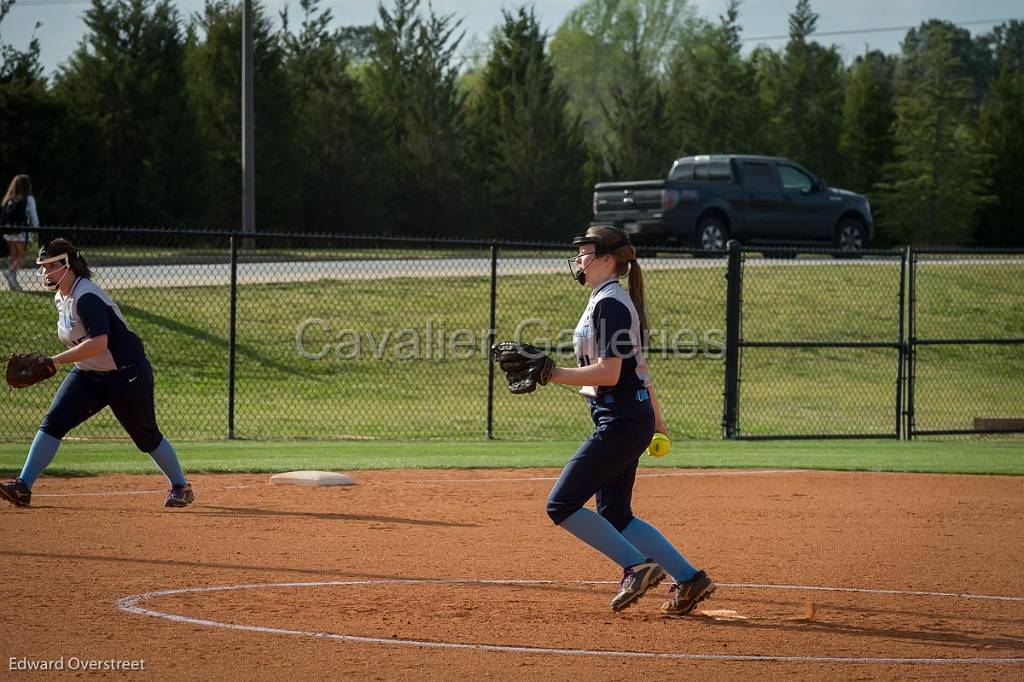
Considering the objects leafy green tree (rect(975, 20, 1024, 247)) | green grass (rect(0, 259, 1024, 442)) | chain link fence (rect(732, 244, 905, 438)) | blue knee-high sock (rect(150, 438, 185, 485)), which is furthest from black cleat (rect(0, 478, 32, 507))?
leafy green tree (rect(975, 20, 1024, 247))

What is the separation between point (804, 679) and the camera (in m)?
5.59

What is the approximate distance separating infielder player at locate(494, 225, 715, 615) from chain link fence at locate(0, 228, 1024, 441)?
859cm

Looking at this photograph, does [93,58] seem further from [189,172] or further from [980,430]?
[980,430]

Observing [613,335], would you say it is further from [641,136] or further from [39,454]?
[641,136]

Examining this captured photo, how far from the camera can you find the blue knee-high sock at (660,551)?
6602 millimetres

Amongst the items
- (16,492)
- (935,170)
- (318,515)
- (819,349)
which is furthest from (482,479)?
(935,170)

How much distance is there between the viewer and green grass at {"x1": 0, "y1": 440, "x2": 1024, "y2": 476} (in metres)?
12.6

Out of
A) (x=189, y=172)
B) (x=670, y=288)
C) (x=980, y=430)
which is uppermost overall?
(x=189, y=172)

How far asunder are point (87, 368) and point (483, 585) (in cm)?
355

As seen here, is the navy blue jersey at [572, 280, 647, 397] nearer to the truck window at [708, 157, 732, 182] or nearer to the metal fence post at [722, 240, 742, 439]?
the metal fence post at [722, 240, 742, 439]

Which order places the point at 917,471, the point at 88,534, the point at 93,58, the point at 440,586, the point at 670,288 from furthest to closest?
1. the point at 93,58
2. the point at 670,288
3. the point at 917,471
4. the point at 88,534
5. the point at 440,586

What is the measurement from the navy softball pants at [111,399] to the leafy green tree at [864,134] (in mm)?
37520

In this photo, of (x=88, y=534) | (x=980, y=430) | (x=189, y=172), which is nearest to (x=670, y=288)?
(x=980, y=430)

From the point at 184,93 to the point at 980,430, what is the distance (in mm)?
21750
